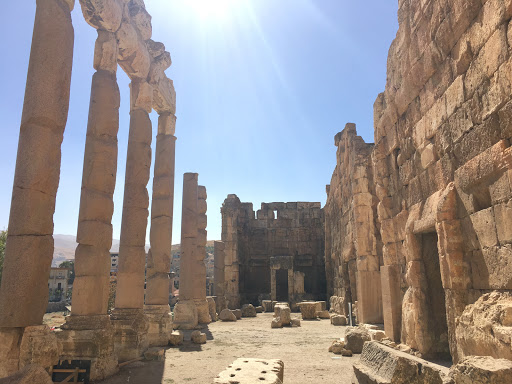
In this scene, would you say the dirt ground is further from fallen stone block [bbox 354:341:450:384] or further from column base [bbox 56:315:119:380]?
fallen stone block [bbox 354:341:450:384]

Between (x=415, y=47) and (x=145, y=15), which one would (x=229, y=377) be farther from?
(x=145, y=15)

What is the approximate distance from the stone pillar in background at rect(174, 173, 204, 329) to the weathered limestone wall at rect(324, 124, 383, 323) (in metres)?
6.29

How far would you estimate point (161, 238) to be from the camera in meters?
13.3

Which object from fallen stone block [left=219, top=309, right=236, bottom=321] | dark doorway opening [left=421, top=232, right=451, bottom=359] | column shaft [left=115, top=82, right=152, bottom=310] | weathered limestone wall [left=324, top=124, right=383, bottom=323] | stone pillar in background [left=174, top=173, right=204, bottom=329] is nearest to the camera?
dark doorway opening [left=421, top=232, right=451, bottom=359]

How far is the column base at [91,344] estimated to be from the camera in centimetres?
756

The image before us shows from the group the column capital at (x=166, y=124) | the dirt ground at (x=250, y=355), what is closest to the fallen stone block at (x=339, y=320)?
the dirt ground at (x=250, y=355)

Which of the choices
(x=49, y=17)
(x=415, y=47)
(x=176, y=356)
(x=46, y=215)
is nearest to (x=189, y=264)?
(x=176, y=356)

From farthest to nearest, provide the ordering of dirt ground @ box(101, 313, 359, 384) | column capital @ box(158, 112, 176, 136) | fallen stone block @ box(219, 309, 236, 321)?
fallen stone block @ box(219, 309, 236, 321) → column capital @ box(158, 112, 176, 136) → dirt ground @ box(101, 313, 359, 384)

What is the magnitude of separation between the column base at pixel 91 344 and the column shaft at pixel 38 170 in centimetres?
133

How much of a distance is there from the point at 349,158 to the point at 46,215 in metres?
10.3

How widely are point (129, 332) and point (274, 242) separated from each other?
19269mm

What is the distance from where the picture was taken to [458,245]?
15.1 feet

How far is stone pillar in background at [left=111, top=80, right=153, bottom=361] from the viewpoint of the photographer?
32.4ft

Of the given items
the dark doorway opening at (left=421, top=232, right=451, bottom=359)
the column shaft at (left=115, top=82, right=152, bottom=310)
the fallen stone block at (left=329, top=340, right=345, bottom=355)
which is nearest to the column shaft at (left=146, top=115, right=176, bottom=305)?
the column shaft at (left=115, top=82, right=152, bottom=310)
